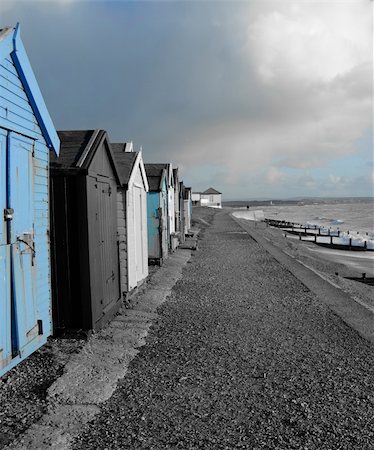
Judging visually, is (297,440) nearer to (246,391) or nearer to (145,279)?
(246,391)

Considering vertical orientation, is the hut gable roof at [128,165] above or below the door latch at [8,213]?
above

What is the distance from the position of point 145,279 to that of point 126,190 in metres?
3.29

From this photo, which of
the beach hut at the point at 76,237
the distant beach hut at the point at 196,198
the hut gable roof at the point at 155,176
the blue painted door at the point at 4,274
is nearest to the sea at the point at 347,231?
the distant beach hut at the point at 196,198

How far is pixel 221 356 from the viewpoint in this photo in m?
6.89

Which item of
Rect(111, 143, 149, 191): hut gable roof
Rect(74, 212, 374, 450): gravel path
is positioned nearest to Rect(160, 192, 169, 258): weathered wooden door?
Rect(111, 143, 149, 191): hut gable roof

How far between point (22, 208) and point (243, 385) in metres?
3.81

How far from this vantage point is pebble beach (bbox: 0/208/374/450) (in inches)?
174

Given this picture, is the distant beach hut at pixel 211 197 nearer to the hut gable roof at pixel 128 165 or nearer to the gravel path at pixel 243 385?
the hut gable roof at pixel 128 165

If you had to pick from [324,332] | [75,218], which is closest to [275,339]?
[324,332]

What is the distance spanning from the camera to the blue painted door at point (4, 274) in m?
5.38

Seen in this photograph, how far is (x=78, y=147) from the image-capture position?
774 centimetres

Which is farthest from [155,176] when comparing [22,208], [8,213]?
[8,213]

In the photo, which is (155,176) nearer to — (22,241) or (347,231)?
(22,241)

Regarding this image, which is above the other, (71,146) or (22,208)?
(71,146)
